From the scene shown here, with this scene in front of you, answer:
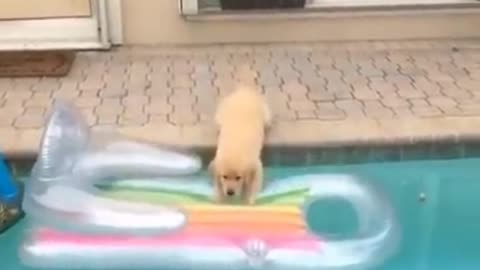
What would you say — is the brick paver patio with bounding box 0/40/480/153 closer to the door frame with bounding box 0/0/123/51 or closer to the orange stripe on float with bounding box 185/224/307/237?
the door frame with bounding box 0/0/123/51

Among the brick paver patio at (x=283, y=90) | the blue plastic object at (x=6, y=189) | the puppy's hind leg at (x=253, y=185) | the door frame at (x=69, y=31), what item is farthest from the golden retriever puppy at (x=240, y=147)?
the door frame at (x=69, y=31)

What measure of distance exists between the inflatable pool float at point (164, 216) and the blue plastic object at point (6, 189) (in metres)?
0.04

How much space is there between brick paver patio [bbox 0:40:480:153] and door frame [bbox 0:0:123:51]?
0.07 metres

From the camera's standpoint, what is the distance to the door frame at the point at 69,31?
3586mm

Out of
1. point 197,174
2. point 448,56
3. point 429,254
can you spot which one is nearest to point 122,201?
point 197,174

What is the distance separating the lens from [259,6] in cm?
358

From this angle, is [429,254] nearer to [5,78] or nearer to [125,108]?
[125,108]

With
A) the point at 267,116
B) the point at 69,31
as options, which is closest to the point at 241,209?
the point at 267,116

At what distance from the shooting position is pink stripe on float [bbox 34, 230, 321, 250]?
92.0 inches

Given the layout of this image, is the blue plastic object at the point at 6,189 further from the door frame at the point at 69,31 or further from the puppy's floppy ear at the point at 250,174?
the door frame at the point at 69,31

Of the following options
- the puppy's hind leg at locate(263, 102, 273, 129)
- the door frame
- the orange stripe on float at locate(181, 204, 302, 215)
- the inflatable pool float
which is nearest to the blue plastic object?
the inflatable pool float

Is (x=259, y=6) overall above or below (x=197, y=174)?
above

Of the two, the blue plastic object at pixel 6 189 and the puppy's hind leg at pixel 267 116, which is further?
the puppy's hind leg at pixel 267 116

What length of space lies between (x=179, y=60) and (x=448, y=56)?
0.97 meters
